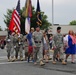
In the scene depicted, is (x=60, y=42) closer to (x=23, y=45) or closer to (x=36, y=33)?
(x=36, y=33)

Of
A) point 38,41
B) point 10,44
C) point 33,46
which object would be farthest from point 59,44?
point 10,44

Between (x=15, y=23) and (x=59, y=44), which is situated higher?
(x=15, y=23)

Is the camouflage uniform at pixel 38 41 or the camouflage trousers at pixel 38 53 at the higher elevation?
the camouflage uniform at pixel 38 41

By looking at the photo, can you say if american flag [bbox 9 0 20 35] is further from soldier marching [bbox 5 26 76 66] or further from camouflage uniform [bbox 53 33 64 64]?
camouflage uniform [bbox 53 33 64 64]

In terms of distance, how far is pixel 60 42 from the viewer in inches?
660

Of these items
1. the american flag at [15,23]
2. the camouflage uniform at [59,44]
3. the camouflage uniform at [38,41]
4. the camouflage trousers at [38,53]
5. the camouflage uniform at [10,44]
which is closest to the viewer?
the camouflage trousers at [38,53]

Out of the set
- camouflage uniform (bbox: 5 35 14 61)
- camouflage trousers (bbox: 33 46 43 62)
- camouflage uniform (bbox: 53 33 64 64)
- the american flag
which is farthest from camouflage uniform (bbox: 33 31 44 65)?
the american flag

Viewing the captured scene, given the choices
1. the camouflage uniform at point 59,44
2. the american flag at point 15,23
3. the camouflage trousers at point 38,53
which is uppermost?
the american flag at point 15,23

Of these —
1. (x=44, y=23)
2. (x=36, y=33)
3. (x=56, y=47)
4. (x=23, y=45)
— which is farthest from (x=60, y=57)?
(x=44, y=23)

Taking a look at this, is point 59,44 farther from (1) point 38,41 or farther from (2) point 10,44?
(2) point 10,44

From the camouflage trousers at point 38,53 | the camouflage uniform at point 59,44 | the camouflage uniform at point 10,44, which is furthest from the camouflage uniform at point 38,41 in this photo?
the camouflage uniform at point 10,44

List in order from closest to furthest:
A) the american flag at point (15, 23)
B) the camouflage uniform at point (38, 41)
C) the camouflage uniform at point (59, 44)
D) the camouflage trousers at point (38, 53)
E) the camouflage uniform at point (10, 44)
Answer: the camouflage trousers at point (38, 53) → the camouflage uniform at point (38, 41) → the camouflage uniform at point (59, 44) → the camouflage uniform at point (10, 44) → the american flag at point (15, 23)

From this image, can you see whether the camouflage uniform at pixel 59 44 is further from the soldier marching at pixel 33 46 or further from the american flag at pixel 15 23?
the american flag at pixel 15 23

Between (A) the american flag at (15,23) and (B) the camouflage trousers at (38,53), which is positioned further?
(A) the american flag at (15,23)
